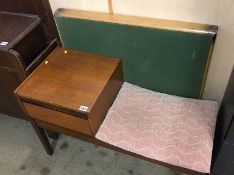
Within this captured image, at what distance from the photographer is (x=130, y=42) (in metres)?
1.35

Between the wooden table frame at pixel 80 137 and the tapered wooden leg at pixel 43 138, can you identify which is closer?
the wooden table frame at pixel 80 137

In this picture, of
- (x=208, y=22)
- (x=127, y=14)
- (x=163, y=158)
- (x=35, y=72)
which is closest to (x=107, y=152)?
(x=163, y=158)

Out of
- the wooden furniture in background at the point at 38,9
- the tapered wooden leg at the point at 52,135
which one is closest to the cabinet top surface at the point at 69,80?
the wooden furniture in background at the point at 38,9

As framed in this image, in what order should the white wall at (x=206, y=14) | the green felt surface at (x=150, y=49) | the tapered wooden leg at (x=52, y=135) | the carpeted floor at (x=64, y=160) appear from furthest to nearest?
the tapered wooden leg at (x=52, y=135)
the carpeted floor at (x=64, y=160)
the green felt surface at (x=150, y=49)
the white wall at (x=206, y=14)

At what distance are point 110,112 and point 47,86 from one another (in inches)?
13.4

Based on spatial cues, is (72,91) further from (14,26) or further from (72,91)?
(14,26)

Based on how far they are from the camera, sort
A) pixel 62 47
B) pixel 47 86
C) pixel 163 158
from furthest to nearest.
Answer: pixel 62 47 → pixel 47 86 → pixel 163 158

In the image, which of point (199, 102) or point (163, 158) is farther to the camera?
point (199, 102)

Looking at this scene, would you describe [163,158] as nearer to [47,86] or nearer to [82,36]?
[47,86]

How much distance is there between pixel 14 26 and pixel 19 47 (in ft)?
0.60

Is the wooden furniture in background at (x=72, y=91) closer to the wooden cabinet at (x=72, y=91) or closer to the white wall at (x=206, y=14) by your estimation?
the wooden cabinet at (x=72, y=91)

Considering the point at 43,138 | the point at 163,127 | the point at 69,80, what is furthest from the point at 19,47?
the point at 163,127

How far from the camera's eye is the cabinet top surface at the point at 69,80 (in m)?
1.18

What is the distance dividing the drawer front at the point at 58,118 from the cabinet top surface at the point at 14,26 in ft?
1.17
